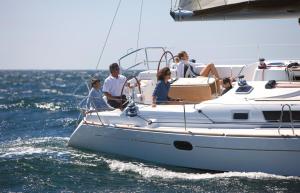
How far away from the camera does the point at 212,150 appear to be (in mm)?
9344

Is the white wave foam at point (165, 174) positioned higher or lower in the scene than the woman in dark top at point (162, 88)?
lower

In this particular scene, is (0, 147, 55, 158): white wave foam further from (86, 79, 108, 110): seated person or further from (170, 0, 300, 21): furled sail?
(170, 0, 300, 21): furled sail

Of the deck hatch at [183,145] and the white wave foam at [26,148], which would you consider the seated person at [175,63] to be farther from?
the deck hatch at [183,145]

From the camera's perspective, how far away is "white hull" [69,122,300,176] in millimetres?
8852

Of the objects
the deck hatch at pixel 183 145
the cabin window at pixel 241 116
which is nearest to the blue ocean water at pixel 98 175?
the deck hatch at pixel 183 145

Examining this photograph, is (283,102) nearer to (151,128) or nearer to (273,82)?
(273,82)

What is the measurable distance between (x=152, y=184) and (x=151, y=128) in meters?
1.26

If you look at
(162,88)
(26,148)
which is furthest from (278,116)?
(26,148)

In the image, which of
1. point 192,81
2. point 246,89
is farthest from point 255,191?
point 192,81

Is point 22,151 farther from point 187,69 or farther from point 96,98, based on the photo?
point 187,69

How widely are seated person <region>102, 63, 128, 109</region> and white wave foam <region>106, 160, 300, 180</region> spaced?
1.59 m

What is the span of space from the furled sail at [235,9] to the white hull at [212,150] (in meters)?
2.68

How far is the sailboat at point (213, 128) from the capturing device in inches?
353

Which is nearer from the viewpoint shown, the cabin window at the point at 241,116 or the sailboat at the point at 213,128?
the sailboat at the point at 213,128
